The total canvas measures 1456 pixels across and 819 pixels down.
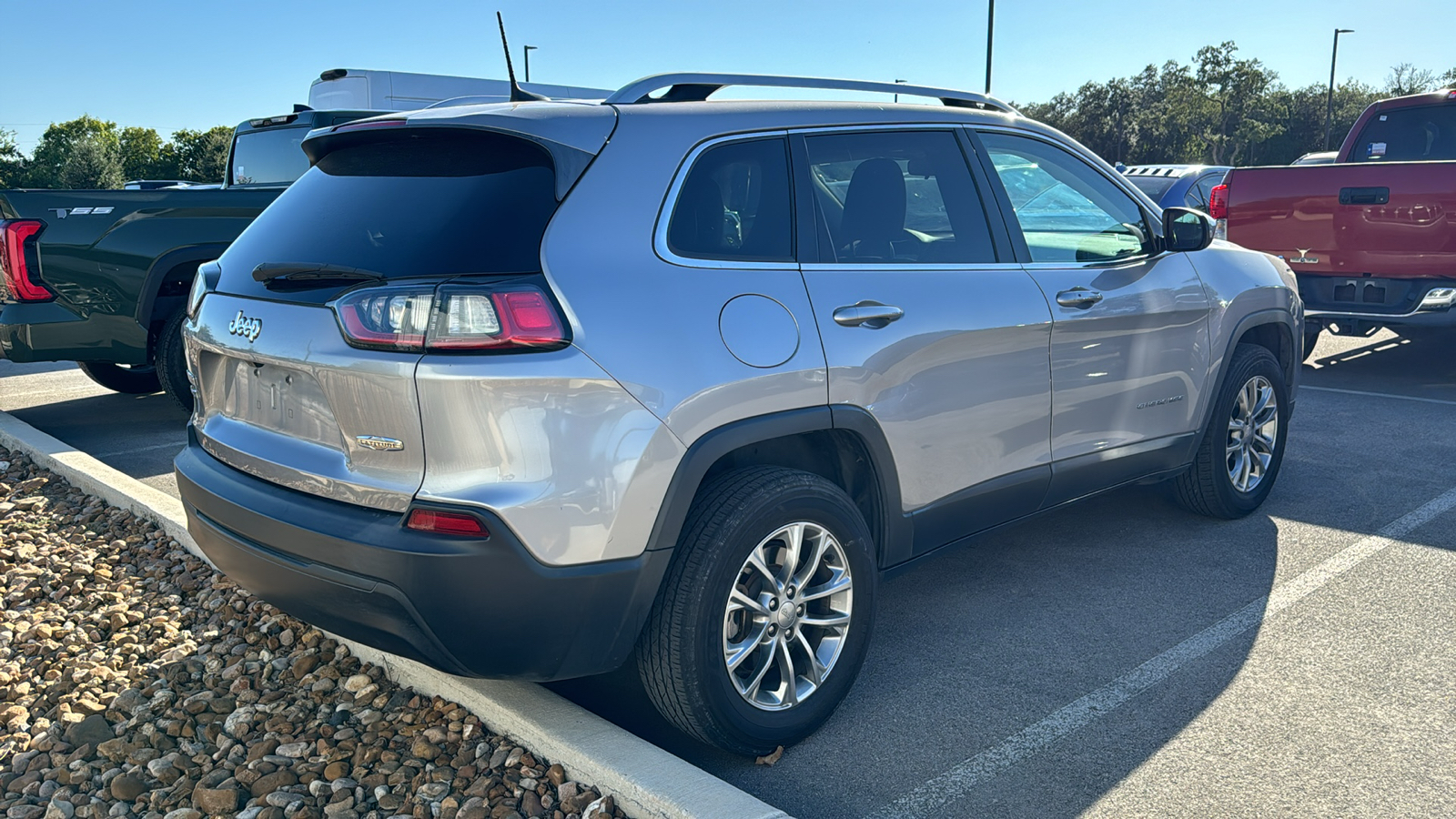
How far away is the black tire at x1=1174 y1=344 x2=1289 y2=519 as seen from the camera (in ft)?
15.9

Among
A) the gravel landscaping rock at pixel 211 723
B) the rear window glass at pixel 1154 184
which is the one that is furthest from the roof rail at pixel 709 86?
the rear window glass at pixel 1154 184

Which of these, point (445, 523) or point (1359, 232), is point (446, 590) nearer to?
point (445, 523)

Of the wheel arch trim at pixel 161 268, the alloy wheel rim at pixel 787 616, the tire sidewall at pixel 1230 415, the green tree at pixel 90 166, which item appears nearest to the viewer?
the alloy wheel rim at pixel 787 616

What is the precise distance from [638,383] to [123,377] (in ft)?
22.9

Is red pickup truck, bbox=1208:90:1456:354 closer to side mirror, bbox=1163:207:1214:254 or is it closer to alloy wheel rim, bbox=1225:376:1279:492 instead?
alloy wheel rim, bbox=1225:376:1279:492

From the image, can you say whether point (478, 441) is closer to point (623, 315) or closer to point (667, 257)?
point (623, 315)

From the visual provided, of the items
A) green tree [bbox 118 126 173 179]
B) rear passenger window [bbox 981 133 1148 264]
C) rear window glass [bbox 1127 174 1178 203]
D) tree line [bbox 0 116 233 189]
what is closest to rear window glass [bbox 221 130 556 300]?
rear passenger window [bbox 981 133 1148 264]

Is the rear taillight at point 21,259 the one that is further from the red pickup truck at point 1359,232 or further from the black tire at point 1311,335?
the black tire at point 1311,335

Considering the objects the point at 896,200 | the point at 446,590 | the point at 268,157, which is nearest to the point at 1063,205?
the point at 896,200

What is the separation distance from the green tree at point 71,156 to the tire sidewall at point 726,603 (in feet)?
277

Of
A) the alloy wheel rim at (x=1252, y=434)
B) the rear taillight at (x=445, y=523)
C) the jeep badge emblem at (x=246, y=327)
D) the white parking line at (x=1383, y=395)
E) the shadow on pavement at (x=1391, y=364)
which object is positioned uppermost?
the jeep badge emblem at (x=246, y=327)

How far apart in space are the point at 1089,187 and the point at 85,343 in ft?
18.5

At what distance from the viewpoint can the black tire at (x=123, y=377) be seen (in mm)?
8070

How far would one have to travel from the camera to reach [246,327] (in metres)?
3.00
